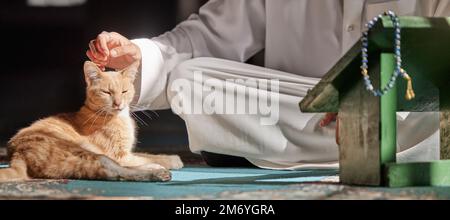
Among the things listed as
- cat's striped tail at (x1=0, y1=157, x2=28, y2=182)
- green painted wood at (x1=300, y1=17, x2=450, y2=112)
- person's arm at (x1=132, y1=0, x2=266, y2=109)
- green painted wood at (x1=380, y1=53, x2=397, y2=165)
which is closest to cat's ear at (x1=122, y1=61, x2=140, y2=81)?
person's arm at (x1=132, y1=0, x2=266, y2=109)

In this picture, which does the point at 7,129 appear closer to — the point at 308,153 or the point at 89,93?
the point at 89,93

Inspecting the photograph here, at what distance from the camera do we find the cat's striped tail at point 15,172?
2387mm

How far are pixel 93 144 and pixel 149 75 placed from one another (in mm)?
397

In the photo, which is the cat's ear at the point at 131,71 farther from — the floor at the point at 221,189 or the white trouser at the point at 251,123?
the floor at the point at 221,189

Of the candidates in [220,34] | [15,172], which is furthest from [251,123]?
[15,172]

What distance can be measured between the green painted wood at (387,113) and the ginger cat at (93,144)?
0.72m

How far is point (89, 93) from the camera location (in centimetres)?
284

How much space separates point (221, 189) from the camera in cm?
210

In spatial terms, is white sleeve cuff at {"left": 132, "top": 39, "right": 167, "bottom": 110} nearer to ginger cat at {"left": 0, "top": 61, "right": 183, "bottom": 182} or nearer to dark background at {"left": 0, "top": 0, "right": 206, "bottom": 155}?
ginger cat at {"left": 0, "top": 61, "right": 183, "bottom": 182}

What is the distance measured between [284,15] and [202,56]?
16.0 inches

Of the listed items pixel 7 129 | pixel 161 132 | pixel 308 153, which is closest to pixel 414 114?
pixel 308 153

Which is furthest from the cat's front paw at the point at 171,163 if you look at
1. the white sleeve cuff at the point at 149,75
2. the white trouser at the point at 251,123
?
the white sleeve cuff at the point at 149,75

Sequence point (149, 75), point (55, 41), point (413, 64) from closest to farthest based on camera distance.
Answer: point (413, 64), point (149, 75), point (55, 41)

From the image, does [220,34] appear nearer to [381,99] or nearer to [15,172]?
[15,172]
